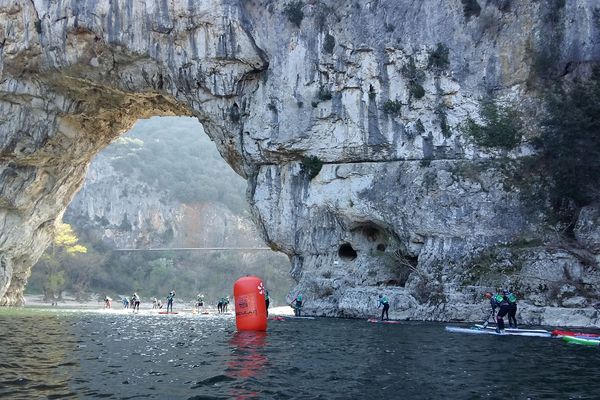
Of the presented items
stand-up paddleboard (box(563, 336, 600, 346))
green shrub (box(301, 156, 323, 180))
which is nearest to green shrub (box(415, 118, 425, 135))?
green shrub (box(301, 156, 323, 180))

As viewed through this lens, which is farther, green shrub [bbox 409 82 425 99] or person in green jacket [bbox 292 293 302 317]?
green shrub [bbox 409 82 425 99]

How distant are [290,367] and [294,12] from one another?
97.7ft

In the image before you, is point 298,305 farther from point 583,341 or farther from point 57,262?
point 57,262

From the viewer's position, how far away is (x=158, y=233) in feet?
310

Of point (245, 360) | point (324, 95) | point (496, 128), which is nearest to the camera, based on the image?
point (245, 360)

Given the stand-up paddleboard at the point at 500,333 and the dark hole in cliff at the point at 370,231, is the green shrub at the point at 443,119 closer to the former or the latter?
the dark hole in cliff at the point at 370,231

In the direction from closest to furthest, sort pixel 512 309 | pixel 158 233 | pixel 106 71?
pixel 512 309
pixel 106 71
pixel 158 233

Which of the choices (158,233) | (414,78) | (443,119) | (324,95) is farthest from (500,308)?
(158,233)

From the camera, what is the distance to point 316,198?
119 ft

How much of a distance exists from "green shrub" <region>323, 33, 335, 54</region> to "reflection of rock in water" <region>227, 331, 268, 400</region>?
22384 mm

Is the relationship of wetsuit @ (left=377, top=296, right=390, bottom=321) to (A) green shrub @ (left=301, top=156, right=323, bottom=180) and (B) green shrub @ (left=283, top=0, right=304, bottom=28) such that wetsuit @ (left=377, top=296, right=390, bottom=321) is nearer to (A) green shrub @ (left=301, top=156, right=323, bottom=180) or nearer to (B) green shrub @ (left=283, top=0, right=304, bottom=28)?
(A) green shrub @ (left=301, top=156, right=323, bottom=180)

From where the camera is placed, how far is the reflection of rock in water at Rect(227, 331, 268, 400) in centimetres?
943

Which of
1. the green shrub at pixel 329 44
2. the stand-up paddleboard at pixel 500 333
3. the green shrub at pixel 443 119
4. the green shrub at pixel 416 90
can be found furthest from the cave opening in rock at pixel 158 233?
the stand-up paddleboard at pixel 500 333

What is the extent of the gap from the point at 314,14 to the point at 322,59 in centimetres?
322
